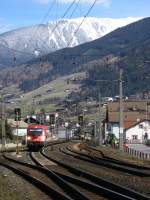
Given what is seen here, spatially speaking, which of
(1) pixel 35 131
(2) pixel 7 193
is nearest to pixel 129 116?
(1) pixel 35 131

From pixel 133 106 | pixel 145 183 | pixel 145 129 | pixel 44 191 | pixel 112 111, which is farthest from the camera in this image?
pixel 133 106

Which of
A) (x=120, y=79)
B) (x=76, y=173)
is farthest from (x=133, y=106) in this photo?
(x=76, y=173)

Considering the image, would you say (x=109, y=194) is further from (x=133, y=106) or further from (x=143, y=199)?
(x=133, y=106)

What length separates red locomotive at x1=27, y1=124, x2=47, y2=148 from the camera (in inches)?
2916

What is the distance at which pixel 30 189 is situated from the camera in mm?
23281

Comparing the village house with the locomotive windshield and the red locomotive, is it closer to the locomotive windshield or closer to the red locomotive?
the red locomotive

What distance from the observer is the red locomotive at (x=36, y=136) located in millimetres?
74062

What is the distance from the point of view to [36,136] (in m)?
74.8

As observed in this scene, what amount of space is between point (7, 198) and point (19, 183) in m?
6.75

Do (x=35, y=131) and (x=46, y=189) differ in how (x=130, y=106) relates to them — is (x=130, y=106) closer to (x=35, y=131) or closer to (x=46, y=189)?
(x=35, y=131)

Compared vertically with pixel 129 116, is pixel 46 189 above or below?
below

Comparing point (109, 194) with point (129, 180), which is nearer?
point (109, 194)

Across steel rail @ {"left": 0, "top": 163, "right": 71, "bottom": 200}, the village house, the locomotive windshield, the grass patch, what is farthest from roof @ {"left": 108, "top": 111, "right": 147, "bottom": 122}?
the grass patch

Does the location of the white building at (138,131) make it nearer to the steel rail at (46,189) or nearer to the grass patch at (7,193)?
the steel rail at (46,189)
